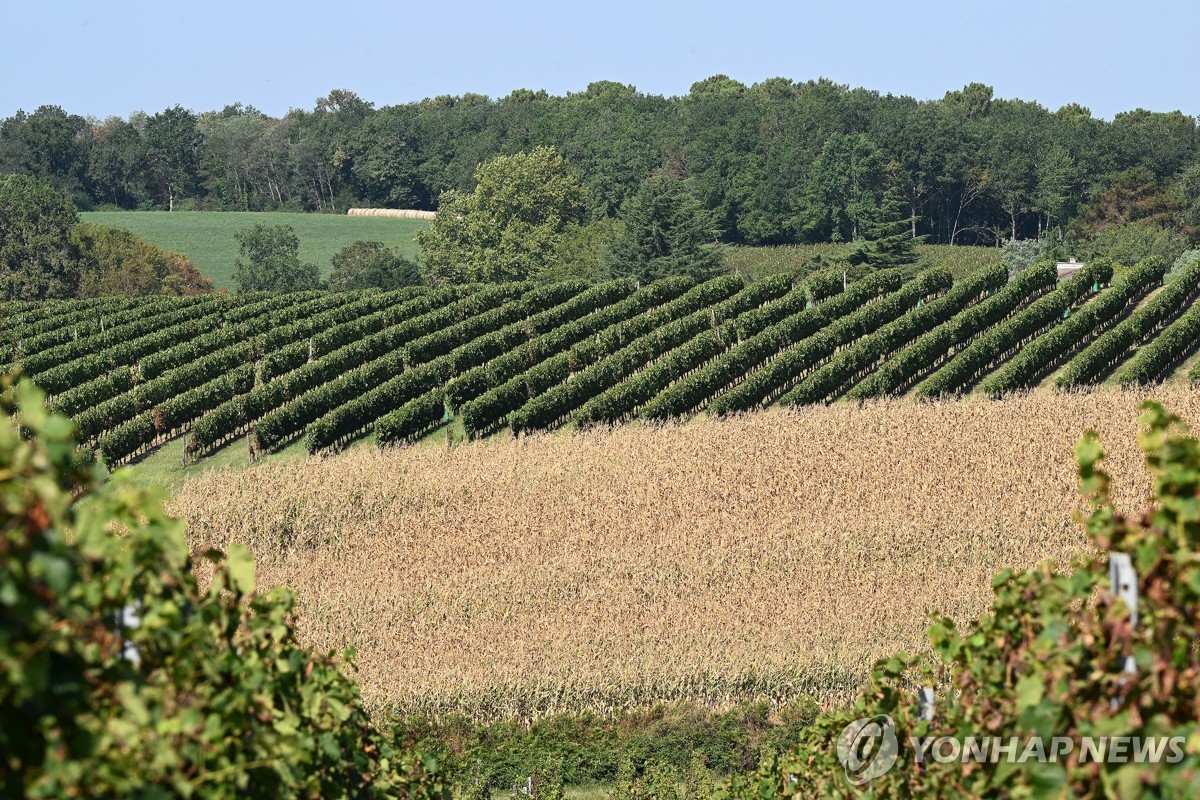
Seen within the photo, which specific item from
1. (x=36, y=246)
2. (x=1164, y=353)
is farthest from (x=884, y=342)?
(x=36, y=246)

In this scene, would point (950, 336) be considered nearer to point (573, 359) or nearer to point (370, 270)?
point (573, 359)

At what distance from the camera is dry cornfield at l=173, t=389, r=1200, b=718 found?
2256 cm

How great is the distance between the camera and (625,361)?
150ft

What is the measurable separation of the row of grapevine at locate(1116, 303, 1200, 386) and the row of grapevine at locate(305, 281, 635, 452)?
20020 mm

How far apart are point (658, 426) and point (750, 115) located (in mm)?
84648

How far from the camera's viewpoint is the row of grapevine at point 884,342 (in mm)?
42812

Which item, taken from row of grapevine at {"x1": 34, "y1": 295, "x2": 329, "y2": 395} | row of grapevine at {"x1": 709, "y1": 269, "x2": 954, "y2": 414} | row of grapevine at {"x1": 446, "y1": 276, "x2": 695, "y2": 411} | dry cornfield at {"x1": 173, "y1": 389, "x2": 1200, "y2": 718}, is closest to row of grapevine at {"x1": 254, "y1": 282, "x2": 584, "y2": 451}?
row of grapevine at {"x1": 446, "y1": 276, "x2": 695, "y2": 411}

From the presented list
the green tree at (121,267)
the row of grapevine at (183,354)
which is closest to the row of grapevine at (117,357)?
the row of grapevine at (183,354)

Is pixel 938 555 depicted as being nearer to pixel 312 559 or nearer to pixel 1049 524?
pixel 1049 524

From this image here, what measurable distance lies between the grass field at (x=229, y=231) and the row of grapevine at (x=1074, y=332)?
6387cm

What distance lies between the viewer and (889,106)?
12769 centimetres

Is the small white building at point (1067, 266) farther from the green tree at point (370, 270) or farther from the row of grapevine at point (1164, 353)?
the green tree at point (370, 270)

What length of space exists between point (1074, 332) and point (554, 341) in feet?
60.6

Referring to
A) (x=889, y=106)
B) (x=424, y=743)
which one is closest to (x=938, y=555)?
(x=424, y=743)
